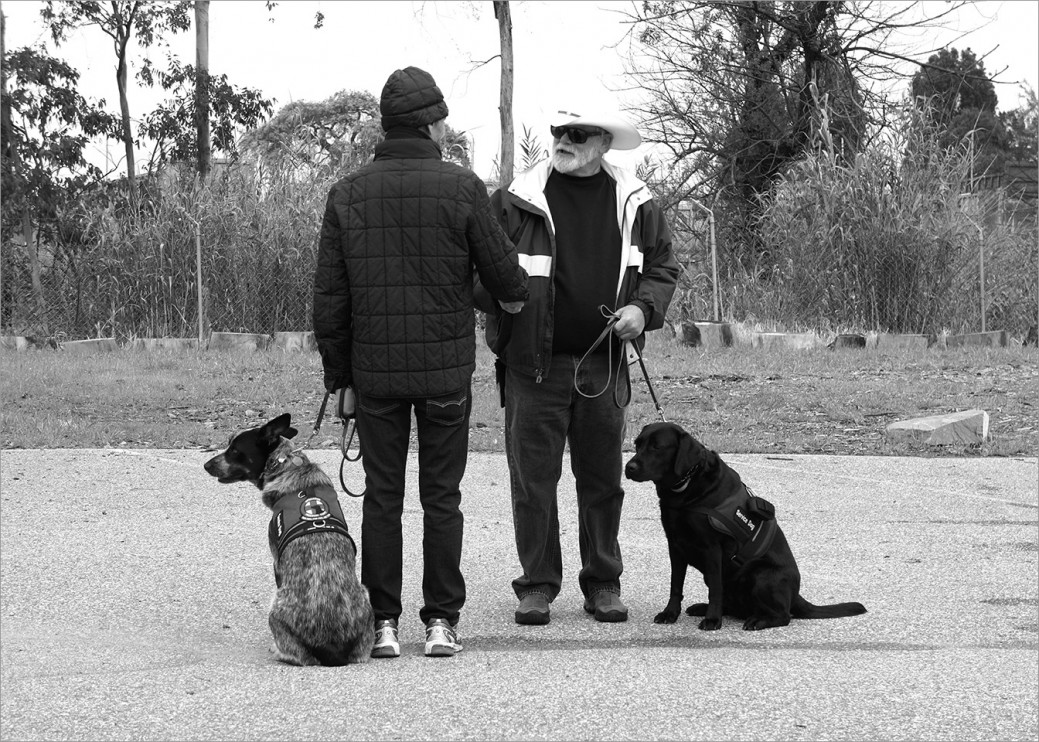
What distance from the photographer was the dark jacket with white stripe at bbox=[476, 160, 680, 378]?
5.30 meters

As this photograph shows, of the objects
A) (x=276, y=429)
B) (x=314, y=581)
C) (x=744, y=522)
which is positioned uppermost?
(x=276, y=429)

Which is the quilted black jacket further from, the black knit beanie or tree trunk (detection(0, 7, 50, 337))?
tree trunk (detection(0, 7, 50, 337))

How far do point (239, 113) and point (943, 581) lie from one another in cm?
1732

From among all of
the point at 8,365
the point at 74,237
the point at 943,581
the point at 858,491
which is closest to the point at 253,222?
the point at 74,237

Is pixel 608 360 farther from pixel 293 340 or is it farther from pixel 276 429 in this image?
pixel 293 340

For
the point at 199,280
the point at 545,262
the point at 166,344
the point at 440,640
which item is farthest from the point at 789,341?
the point at 440,640

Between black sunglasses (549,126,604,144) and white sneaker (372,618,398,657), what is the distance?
2.03 meters

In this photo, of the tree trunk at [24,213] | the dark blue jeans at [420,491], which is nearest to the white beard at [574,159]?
the dark blue jeans at [420,491]

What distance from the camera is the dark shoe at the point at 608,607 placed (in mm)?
5586

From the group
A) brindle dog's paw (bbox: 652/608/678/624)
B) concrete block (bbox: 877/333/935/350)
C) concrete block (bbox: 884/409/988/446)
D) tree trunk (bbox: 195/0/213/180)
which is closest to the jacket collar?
brindle dog's paw (bbox: 652/608/678/624)

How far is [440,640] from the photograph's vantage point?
5055 millimetres

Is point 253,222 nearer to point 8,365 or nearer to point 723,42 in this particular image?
point 8,365

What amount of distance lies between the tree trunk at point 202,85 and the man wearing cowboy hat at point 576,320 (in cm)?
1654

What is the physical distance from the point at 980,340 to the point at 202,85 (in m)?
12.4
